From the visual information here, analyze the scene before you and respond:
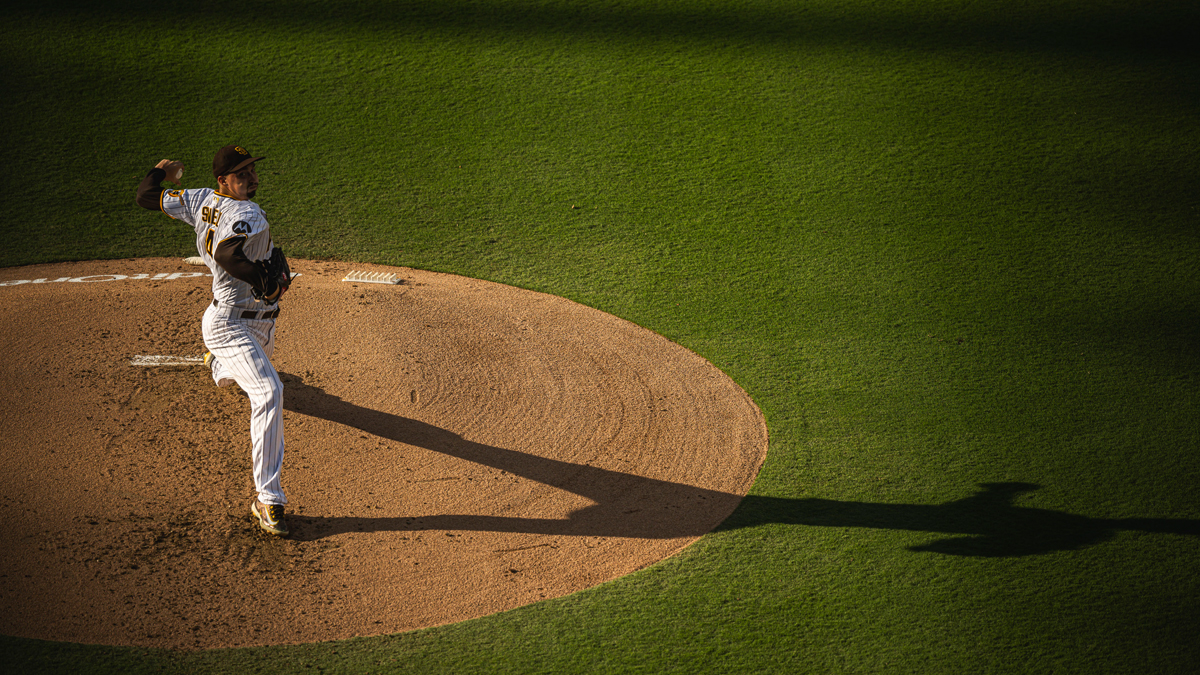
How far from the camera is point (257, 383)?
406 cm

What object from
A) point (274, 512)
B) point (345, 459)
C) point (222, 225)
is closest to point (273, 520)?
point (274, 512)

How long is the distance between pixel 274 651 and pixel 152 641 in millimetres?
522

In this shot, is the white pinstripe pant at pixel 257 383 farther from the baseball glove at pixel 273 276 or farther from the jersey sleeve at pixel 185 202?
the jersey sleeve at pixel 185 202

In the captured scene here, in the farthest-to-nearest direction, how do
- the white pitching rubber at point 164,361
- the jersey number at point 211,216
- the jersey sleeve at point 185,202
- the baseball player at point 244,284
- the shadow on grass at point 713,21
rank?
1. the shadow on grass at point 713,21
2. the white pitching rubber at point 164,361
3. the jersey sleeve at point 185,202
4. the jersey number at point 211,216
5. the baseball player at point 244,284

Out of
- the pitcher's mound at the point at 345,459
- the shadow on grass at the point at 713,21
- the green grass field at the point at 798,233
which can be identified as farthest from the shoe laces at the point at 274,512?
the shadow on grass at the point at 713,21

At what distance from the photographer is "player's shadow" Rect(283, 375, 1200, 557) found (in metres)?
4.24

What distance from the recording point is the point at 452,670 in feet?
11.2

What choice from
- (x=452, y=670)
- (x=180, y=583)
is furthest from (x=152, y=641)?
(x=452, y=670)

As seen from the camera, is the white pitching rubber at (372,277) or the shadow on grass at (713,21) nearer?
the white pitching rubber at (372,277)

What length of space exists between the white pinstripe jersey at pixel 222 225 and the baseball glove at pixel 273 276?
3.4 inches

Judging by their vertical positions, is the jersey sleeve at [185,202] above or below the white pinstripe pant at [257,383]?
above

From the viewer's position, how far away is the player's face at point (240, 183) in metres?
4.07

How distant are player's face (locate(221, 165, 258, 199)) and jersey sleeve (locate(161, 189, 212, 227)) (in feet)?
0.45

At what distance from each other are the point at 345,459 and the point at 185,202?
1620 millimetres
